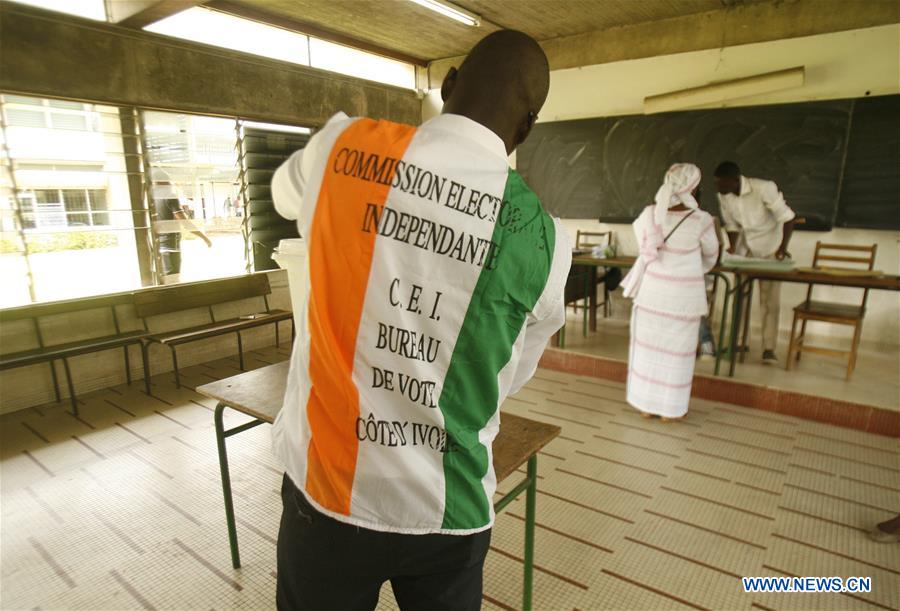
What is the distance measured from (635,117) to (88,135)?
4.99 meters

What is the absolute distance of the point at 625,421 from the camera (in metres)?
3.32

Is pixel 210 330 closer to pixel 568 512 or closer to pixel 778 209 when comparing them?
pixel 568 512

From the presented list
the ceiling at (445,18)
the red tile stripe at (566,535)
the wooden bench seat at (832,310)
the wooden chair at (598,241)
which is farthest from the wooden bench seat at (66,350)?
the wooden bench seat at (832,310)

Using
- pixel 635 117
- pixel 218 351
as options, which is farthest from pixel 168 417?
pixel 635 117

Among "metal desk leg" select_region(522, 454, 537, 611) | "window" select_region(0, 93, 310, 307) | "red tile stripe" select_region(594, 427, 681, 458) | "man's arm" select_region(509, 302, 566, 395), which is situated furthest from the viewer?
"window" select_region(0, 93, 310, 307)

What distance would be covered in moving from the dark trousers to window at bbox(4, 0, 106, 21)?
4187 mm

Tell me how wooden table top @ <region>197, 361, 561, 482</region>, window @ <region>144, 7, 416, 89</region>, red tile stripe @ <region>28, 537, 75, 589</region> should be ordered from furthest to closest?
window @ <region>144, 7, 416, 89</region> → red tile stripe @ <region>28, 537, 75, 589</region> → wooden table top @ <region>197, 361, 561, 482</region>

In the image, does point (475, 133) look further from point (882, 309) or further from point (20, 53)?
point (882, 309)

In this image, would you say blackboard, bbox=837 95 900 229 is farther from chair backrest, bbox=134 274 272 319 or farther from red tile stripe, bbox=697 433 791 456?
chair backrest, bbox=134 274 272 319

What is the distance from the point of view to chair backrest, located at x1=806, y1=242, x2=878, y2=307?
161 inches

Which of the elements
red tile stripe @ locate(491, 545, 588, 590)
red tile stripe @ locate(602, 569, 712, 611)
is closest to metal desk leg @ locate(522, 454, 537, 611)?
Answer: red tile stripe @ locate(491, 545, 588, 590)

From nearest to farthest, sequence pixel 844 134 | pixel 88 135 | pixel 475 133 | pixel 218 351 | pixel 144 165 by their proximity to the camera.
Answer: pixel 475 133, pixel 88 135, pixel 144 165, pixel 844 134, pixel 218 351

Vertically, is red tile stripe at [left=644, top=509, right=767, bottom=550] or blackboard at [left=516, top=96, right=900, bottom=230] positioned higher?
blackboard at [left=516, top=96, right=900, bottom=230]

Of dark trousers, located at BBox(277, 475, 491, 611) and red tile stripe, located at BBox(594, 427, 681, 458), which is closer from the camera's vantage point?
dark trousers, located at BBox(277, 475, 491, 611)
